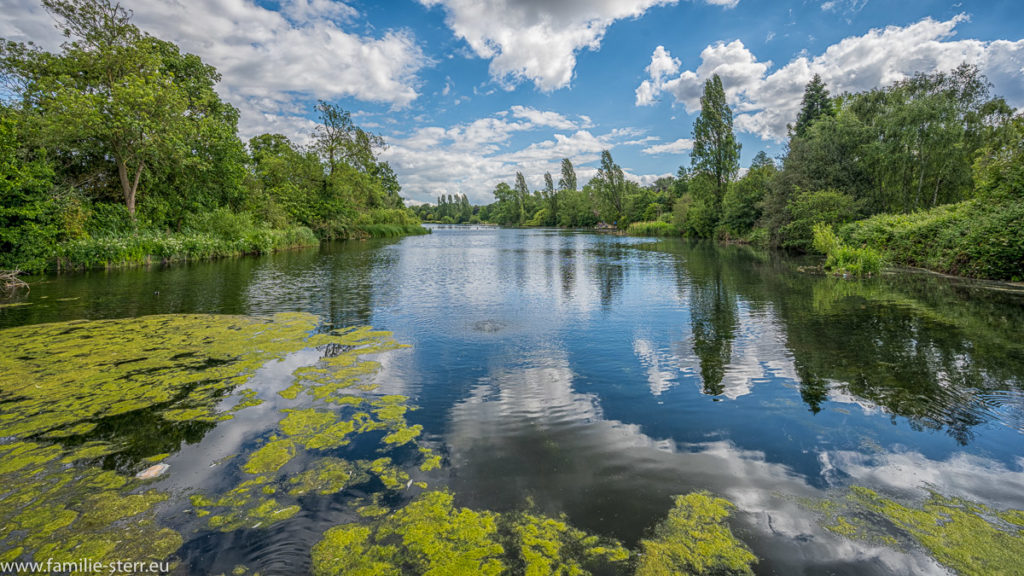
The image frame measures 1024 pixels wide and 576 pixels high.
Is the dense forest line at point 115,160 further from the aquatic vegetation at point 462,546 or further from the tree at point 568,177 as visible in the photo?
the tree at point 568,177

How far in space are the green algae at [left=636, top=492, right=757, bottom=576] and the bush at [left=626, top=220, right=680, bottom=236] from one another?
203 feet

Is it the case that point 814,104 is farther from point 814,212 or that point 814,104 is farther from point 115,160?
point 115,160

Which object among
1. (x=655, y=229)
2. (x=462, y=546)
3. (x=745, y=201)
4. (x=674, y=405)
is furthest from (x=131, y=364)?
(x=655, y=229)

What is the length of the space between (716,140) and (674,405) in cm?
5296

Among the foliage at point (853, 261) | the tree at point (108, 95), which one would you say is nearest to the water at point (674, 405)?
the foliage at point (853, 261)

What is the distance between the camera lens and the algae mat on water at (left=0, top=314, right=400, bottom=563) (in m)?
3.33

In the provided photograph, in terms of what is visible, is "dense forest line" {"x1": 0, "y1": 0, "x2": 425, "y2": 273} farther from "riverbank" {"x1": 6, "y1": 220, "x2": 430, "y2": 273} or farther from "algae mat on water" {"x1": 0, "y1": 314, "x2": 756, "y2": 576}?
"algae mat on water" {"x1": 0, "y1": 314, "x2": 756, "y2": 576}

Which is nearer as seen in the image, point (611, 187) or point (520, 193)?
point (611, 187)

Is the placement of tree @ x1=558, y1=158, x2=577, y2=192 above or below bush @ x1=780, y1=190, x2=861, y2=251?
above

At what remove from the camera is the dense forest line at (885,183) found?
16.3m

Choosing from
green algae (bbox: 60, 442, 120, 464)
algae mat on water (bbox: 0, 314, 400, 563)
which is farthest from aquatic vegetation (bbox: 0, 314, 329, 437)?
green algae (bbox: 60, 442, 120, 464)

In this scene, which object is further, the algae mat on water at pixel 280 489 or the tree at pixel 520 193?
the tree at pixel 520 193

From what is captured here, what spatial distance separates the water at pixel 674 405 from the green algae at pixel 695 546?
6.1 inches

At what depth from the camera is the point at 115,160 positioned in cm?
2412
